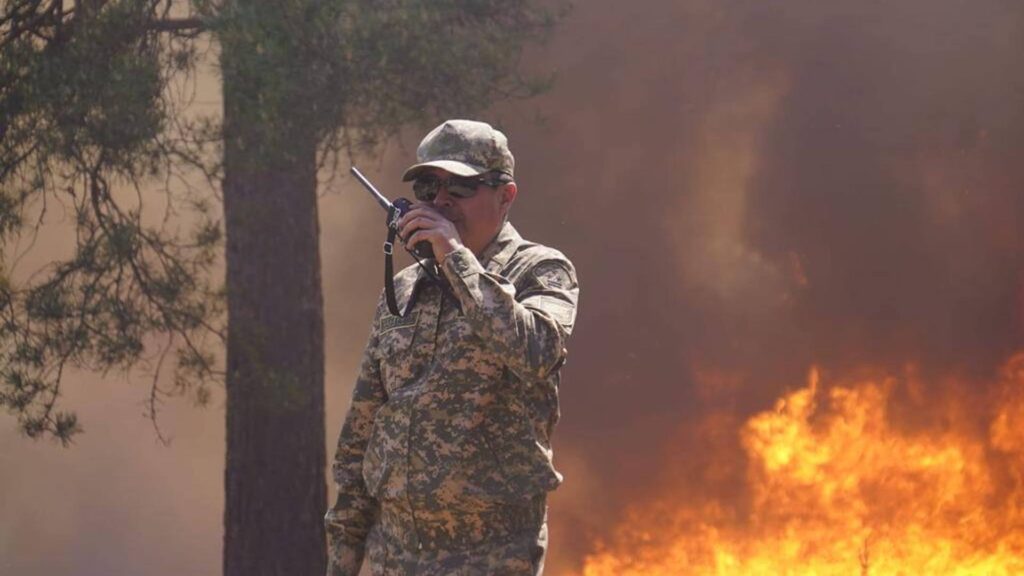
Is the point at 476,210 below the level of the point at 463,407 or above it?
above

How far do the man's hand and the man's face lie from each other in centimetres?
11

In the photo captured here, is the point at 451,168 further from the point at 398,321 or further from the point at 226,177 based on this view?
the point at 226,177

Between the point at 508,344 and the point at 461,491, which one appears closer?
the point at 508,344

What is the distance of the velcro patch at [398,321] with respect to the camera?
311cm

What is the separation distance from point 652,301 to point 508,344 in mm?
6232

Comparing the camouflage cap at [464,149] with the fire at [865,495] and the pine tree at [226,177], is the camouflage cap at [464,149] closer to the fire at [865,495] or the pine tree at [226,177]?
the pine tree at [226,177]

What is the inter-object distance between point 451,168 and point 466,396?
48 cm

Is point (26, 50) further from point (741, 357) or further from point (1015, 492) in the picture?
point (1015, 492)

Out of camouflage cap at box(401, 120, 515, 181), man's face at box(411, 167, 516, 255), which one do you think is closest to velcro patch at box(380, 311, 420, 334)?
man's face at box(411, 167, 516, 255)

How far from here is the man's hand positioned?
2.85m

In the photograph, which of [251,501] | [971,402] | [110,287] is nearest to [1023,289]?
[971,402]

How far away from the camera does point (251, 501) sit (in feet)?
28.1

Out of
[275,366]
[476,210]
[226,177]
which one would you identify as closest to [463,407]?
[476,210]

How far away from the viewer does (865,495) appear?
28.0ft
